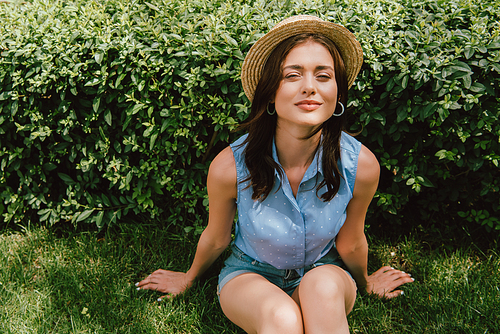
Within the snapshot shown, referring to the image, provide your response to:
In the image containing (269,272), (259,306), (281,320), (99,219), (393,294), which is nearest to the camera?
(281,320)

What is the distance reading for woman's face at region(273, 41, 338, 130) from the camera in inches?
73.7

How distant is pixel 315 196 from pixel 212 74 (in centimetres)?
101

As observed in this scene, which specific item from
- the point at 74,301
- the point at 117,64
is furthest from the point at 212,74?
the point at 74,301

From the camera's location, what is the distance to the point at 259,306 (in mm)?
1916

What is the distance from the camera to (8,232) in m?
3.25

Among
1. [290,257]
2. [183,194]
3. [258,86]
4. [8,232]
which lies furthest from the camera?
[8,232]

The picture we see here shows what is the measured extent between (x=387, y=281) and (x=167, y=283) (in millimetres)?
1402

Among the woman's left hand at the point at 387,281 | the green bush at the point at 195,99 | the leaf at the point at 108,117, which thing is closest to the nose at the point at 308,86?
the green bush at the point at 195,99

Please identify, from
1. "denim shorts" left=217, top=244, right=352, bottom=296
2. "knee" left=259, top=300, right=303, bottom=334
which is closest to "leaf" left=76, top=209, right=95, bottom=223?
"denim shorts" left=217, top=244, right=352, bottom=296

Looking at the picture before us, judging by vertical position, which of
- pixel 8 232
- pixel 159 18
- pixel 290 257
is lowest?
pixel 8 232

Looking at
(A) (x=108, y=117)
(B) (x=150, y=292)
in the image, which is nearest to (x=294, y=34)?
(A) (x=108, y=117)

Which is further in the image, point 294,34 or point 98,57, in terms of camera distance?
point 98,57

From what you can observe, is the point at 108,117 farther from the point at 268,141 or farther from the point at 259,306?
the point at 259,306

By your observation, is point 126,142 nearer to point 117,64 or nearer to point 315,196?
point 117,64
